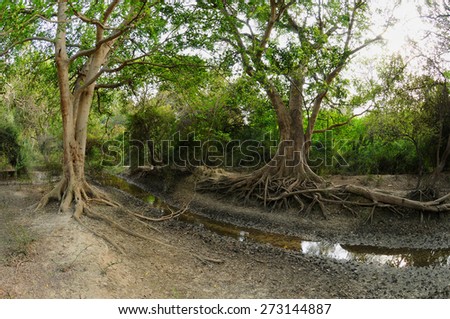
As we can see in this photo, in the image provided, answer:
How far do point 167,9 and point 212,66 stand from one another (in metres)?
2.48

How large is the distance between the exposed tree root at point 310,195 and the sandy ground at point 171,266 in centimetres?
151

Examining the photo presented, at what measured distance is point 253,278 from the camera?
8930 mm

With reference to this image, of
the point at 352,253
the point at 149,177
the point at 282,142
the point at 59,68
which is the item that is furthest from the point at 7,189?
the point at 352,253

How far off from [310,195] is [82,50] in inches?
411

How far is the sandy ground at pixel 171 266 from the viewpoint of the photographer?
7.55 metres

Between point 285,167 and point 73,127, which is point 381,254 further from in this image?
point 73,127

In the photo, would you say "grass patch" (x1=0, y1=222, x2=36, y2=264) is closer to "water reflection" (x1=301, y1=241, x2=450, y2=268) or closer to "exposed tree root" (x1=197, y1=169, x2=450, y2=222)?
"water reflection" (x1=301, y1=241, x2=450, y2=268)

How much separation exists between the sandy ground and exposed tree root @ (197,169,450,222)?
1.51 metres

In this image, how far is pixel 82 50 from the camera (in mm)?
14211

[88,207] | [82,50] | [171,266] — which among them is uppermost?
[82,50]

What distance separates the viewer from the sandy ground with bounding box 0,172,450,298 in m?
7.55

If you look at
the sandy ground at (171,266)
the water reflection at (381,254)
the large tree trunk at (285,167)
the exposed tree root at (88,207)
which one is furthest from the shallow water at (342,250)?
the exposed tree root at (88,207)

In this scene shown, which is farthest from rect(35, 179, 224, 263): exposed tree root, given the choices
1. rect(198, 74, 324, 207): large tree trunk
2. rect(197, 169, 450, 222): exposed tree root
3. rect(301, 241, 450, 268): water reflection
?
rect(198, 74, 324, 207): large tree trunk

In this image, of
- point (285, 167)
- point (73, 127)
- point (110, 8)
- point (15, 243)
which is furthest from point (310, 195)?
point (15, 243)
